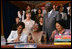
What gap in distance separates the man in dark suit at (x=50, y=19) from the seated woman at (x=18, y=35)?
0.34 m

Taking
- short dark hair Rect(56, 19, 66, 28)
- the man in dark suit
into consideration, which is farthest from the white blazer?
short dark hair Rect(56, 19, 66, 28)

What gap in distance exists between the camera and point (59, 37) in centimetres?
250

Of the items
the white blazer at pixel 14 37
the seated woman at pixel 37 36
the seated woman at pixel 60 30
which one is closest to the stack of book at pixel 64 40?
the seated woman at pixel 60 30

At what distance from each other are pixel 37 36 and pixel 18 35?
28 cm

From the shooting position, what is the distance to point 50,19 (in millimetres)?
3010

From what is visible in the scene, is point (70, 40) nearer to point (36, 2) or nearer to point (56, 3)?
point (56, 3)

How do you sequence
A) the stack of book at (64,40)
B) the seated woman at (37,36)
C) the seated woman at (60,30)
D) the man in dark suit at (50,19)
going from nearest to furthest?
the stack of book at (64,40), the seated woman at (60,30), the seated woman at (37,36), the man in dark suit at (50,19)

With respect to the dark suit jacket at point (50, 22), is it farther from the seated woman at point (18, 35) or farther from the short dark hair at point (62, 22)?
the seated woman at point (18, 35)

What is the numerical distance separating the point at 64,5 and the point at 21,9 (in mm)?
680

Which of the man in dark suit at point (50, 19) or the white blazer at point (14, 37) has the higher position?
the man in dark suit at point (50, 19)

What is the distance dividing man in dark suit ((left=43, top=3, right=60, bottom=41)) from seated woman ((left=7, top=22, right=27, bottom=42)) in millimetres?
343

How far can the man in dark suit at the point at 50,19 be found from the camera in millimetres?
2994

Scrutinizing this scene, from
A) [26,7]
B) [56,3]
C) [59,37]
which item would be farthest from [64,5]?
[59,37]

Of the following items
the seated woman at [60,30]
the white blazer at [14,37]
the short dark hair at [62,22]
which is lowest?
the white blazer at [14,37]
